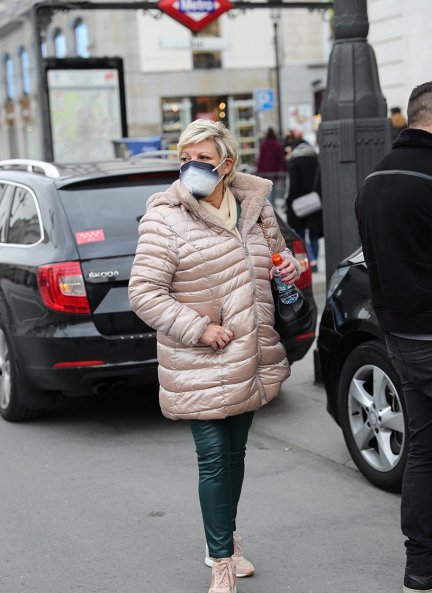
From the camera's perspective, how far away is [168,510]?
197 inches

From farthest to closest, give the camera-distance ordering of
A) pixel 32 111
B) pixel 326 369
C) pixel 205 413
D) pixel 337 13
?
pixel 32 111
pixel 337 13
pixel 326 369
pixel 205 413

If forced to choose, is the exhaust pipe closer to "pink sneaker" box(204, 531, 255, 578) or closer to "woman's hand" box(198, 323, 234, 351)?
"pink sneaker" box(204, 531, 255, 578)

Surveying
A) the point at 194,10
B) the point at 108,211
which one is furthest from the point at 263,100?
the point at 108,211

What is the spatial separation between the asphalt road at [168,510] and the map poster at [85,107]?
10.0 metres

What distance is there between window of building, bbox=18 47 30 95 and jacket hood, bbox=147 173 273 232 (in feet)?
139

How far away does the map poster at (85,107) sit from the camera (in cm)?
1611

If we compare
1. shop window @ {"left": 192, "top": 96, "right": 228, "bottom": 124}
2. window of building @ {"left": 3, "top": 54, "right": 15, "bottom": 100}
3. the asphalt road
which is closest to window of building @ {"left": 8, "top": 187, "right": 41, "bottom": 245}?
the asphalt road

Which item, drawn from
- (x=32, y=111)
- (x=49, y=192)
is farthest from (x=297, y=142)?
(x=32, y=111)

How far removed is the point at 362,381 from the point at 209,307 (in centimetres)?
161

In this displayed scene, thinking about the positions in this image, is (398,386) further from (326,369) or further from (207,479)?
(207,479)

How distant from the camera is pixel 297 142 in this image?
13.3 meters

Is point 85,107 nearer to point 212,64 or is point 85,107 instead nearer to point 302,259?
point 302,259

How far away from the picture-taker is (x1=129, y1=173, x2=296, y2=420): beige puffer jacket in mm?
3736

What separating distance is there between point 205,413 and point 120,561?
98 cm
